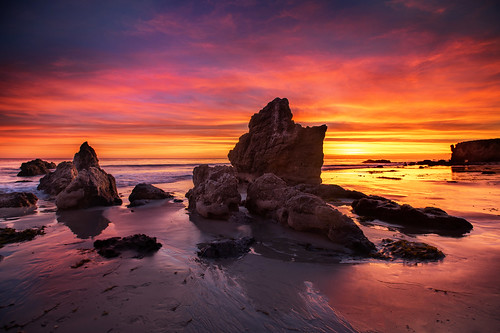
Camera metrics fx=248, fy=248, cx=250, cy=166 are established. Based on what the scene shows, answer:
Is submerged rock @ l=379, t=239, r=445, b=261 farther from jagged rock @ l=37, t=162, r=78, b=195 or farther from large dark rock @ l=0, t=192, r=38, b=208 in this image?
jagged rock @ l=37, t=162, r=78, b=195

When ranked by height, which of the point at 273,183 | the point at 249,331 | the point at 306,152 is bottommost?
the point at 249,331

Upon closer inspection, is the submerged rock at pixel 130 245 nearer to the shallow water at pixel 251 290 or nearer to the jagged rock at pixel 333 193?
the shallow water at pixel 251 290

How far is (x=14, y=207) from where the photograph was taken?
12172mm

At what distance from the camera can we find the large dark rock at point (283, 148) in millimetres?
21156

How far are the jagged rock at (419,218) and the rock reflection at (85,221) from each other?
1033 cm

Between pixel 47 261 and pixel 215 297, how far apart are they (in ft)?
14.2

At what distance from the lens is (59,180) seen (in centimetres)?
1742

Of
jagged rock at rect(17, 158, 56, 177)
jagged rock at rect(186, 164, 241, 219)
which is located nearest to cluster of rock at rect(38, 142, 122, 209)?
jagged rock at rect(186, 164, 241, 219)

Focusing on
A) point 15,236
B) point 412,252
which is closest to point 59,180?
point 15,236

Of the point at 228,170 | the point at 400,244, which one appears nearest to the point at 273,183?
the point at 228,170

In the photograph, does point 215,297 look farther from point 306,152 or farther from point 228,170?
point 306,152

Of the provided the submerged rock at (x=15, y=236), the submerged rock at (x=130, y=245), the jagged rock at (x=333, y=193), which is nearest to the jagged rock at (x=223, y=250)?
the submerged rock at (x=130, y=245)

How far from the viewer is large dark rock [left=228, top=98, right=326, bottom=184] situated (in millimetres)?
21156

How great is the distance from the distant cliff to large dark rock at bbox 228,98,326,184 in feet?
223
